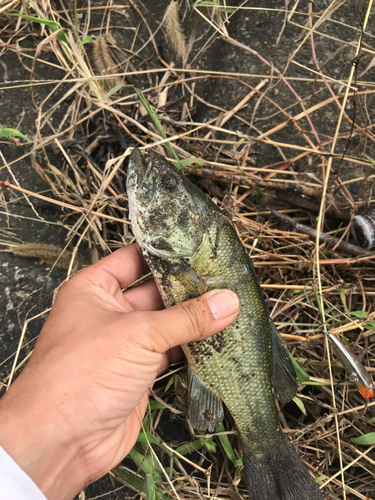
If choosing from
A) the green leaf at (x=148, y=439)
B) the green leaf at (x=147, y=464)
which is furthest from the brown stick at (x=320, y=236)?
the green leaf at (x=147, y=464)

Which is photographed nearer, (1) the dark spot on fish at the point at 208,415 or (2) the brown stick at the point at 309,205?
(1) the dark spot on fish at the point at 208,415

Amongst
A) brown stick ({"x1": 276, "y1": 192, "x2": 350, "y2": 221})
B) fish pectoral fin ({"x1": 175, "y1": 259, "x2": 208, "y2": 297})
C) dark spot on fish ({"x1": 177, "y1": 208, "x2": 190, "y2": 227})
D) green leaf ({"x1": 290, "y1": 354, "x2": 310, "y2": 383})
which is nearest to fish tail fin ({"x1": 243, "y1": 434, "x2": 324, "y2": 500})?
green leaf ({"x1": 290, "y1": 354, "x2": 310, "y2": 383})

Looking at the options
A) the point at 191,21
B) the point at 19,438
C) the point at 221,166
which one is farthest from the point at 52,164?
the point at 19,438

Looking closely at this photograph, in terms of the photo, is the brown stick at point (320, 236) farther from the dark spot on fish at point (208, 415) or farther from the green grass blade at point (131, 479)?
the green grass blade at point (131, 479)

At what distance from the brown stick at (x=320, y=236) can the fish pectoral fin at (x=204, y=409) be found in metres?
1.29

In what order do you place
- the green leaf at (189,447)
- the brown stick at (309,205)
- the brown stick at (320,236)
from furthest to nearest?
the brown stick at (309,205) < the brown stick at (320,236) < the green leaf at (189,447)

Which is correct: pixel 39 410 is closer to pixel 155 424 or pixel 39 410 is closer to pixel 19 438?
pixel 19 438

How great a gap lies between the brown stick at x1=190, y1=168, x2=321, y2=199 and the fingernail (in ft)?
3.17

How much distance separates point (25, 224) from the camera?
3070 mm

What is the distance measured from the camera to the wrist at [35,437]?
1.61 meters

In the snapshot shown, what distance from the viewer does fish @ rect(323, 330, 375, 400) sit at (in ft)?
7.32

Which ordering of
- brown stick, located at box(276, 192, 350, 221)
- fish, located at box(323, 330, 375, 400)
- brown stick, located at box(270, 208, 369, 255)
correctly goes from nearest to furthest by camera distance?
fish, located at box(323, 330, 375, 400), brown stick, located at box(270, 208, 369, 255), brown stick, located at box(276, 192, 350, 221)

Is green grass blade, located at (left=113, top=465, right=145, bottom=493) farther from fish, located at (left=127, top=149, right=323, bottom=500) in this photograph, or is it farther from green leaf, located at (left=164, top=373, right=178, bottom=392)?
fish, located at (left=127, top=149, right=323, bottom=500)

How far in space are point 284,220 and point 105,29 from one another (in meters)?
2.63
